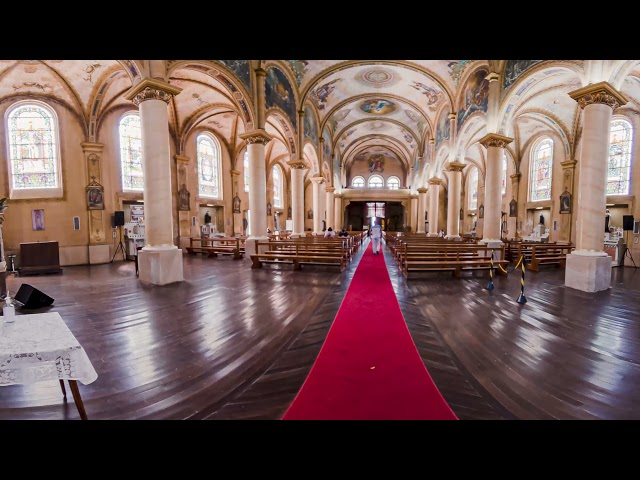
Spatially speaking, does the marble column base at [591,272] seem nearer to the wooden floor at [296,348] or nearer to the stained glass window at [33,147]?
the wooden floor at [296,348]

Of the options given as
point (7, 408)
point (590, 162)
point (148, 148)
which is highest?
point (148, 148)

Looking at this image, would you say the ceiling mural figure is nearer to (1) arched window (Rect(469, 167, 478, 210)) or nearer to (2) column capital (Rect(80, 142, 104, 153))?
(2) column capital (Rect(80, 142, 104, 153))

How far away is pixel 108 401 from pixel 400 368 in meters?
2.91

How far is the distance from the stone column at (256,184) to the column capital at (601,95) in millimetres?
10098

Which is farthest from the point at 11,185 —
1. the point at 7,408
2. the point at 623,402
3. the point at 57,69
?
the point at 623,402

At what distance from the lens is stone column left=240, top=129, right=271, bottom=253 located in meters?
11.9

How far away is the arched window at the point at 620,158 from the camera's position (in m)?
13.7

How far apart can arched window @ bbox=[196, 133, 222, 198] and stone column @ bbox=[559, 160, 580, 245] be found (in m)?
22.1

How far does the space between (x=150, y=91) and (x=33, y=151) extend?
29.4 feet

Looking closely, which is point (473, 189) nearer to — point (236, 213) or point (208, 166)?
point (236, 213)

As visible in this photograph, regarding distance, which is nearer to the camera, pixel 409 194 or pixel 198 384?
pixel 198 384

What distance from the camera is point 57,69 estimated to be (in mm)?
11445

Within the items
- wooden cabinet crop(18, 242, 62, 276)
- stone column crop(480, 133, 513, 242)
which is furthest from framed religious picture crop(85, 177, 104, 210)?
stone column crop(480, 133, 513, 242)

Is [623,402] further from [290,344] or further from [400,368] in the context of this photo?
[290,344]
